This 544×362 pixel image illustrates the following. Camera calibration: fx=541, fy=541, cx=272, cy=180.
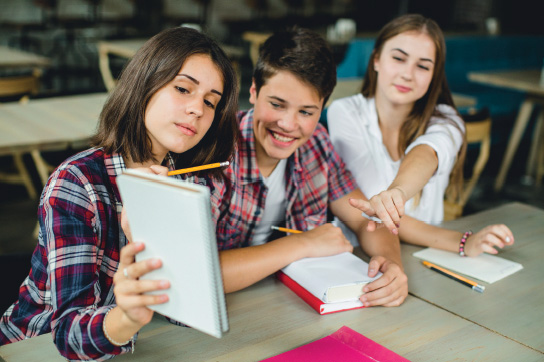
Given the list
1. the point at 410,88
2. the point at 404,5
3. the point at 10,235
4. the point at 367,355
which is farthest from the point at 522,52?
the point at 367,355

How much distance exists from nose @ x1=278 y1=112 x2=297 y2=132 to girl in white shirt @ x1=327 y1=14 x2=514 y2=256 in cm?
42

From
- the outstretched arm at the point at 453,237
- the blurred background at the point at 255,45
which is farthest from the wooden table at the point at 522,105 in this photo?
the outstretched arm at the point at 453,237

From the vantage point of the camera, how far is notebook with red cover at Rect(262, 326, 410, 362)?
995 millimetres

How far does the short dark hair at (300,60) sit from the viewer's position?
4.86 ft

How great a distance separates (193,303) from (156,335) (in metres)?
0.39

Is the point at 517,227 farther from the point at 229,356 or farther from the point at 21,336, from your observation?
the point at 21,336

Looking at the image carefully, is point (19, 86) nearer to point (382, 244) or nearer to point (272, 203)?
point (272, 203)

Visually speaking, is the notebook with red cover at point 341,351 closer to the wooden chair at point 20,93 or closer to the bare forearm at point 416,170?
the bare forearm at point 416,170

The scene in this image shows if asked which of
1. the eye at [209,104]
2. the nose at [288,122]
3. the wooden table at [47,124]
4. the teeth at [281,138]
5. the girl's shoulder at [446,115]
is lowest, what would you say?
the wooden table at [47,124]

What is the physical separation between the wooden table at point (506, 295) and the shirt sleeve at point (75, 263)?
2.47 feet

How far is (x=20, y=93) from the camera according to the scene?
10.5 ft

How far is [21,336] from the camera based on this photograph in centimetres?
119

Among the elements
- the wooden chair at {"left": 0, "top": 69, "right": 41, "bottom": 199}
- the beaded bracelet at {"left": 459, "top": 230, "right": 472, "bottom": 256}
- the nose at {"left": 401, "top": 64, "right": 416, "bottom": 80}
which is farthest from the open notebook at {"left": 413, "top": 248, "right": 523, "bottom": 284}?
the wooden chair at {"left": 0, "top": 69, "right": 41, "bottom": 199}

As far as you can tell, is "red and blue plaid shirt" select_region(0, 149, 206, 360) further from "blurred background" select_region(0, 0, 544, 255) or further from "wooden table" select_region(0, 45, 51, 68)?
"wooden table" select_region(0, 45, 51, 68)
